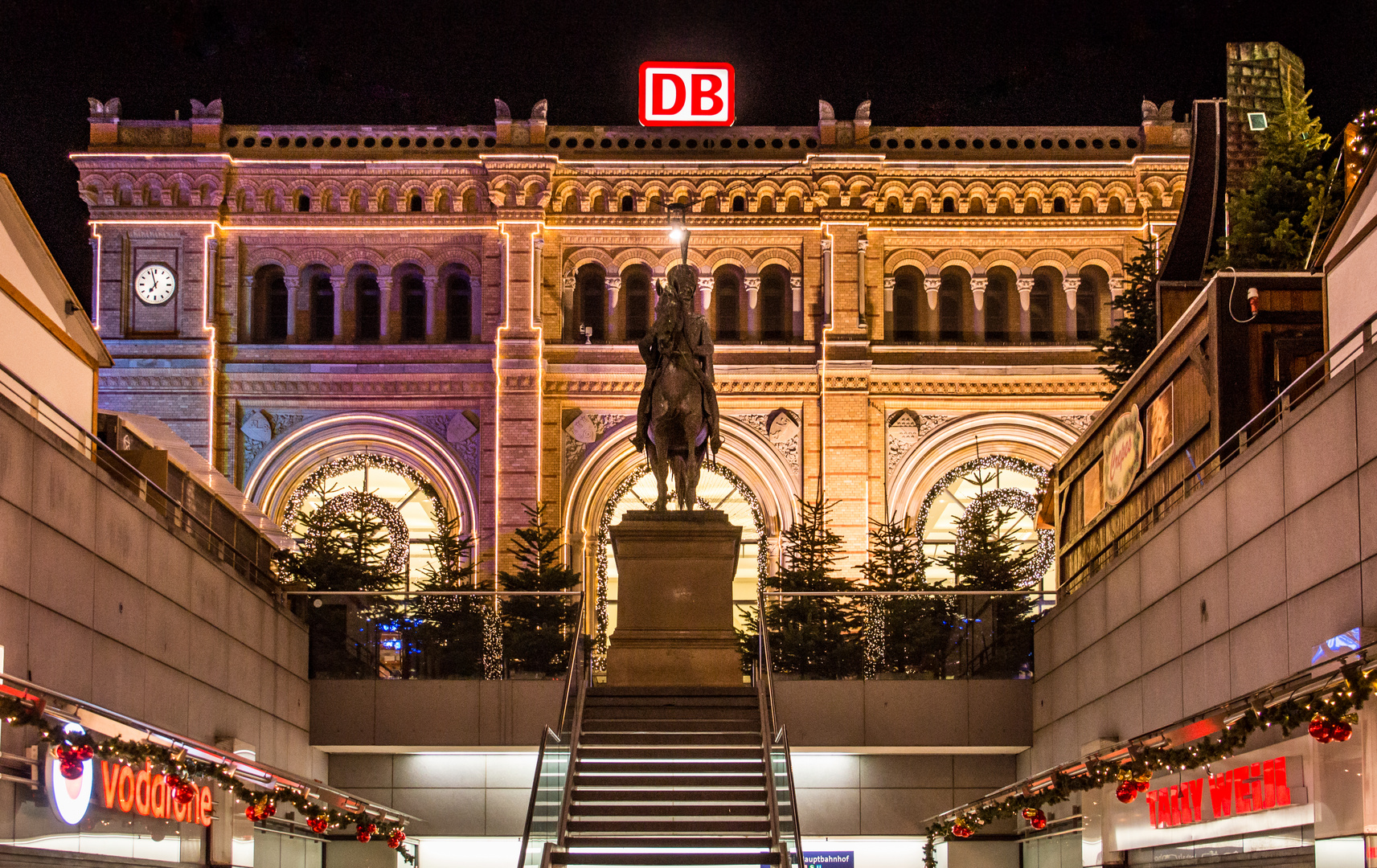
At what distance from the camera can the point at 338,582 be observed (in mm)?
27984

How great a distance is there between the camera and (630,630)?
2217cm

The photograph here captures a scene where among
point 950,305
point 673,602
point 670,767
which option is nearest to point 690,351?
point 673,602

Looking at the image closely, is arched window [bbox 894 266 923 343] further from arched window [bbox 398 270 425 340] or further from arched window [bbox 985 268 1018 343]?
arched window [bbox 398 270 425 340]

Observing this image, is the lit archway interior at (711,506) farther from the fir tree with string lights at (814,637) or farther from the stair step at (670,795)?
the stair step at (670,795)

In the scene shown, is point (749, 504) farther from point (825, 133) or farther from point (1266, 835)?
point (1266, 835)

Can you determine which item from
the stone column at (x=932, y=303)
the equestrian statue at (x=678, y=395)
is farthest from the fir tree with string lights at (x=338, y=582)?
the stone column at (x=932, y=303)

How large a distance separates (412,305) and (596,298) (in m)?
4.11

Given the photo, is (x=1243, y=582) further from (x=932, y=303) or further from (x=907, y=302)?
(x=907, y=302)

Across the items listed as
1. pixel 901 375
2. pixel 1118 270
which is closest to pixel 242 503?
pixel 901 375

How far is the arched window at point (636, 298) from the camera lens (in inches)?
1636

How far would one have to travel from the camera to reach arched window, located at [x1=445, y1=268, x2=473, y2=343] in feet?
136

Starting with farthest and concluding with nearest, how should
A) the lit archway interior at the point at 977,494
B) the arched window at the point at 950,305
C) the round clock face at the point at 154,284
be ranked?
the arched window at the point at 950,305, the lit archway interior at the point at 977,494, the round clock face at the point at 154,284

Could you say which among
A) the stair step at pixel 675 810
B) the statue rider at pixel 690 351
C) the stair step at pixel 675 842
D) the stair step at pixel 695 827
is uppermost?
the statue rider at pixel 690 351

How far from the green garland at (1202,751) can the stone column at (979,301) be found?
20714 millimetres
